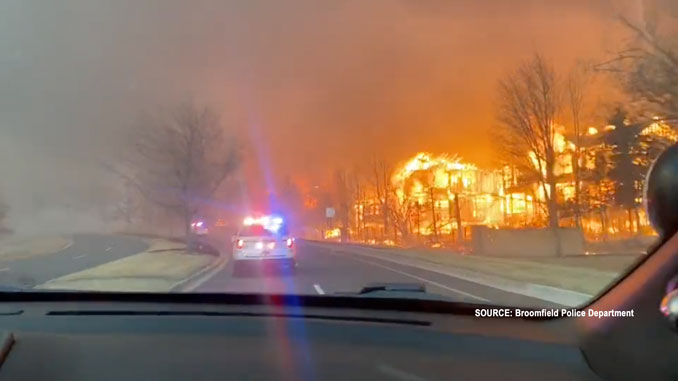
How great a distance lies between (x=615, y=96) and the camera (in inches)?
367

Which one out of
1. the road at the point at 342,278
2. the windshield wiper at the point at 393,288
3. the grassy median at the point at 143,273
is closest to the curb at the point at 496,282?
the road at the point at 342,278

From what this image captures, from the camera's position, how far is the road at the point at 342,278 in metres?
10.2

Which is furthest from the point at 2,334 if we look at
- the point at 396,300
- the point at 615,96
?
the point at 615,96

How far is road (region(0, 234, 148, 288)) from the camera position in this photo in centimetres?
696

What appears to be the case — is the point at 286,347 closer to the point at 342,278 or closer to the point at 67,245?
the point at 342,278

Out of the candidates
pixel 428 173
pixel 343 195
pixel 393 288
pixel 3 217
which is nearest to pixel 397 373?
pixel 393 288

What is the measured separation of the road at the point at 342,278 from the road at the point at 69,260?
6.56 feet

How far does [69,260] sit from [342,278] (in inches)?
176

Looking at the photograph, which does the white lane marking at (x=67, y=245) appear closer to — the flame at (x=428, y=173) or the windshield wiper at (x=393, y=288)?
the flame at (x=428, y=173)

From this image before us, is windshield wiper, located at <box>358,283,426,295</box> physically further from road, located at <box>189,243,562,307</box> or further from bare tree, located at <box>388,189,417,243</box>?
bare tree, located at <box>388,189,417,243</box>

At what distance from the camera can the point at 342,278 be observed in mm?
11281

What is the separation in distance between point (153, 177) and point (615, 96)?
12.8 m

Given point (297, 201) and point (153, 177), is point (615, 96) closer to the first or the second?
point (297, 201)

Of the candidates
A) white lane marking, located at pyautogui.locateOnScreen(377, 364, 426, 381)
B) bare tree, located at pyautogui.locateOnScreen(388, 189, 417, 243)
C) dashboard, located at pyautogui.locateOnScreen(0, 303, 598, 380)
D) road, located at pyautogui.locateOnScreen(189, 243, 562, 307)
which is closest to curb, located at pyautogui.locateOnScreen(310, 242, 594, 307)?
road, located at pyautogui.locateOnScreen(189, 243, 562, 307)
